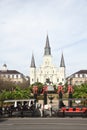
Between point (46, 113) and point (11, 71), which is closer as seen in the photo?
point (46, 113)

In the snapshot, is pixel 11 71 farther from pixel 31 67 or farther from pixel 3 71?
pixel 31 67

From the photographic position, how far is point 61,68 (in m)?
174

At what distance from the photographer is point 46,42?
174m

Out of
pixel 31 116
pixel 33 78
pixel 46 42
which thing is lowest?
pixel 31 116

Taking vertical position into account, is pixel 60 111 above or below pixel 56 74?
below

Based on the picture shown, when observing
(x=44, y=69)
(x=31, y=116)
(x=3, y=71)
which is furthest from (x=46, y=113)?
(x=3, y=71)

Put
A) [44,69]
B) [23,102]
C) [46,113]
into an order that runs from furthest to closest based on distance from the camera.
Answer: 1. [44,69]
2. [23,102]
3. [46,113]

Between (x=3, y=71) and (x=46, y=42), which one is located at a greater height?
(x=46, y=42)

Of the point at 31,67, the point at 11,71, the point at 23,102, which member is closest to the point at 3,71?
the point at 11,71

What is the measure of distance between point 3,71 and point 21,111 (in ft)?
553

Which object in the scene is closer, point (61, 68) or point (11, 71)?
point (61, 68)

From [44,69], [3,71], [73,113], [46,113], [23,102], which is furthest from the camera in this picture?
[3,71]

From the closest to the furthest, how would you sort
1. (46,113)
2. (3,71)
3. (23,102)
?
(46,113)
(23,102)
(3,71)

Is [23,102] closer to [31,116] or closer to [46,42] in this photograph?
[31,116]
